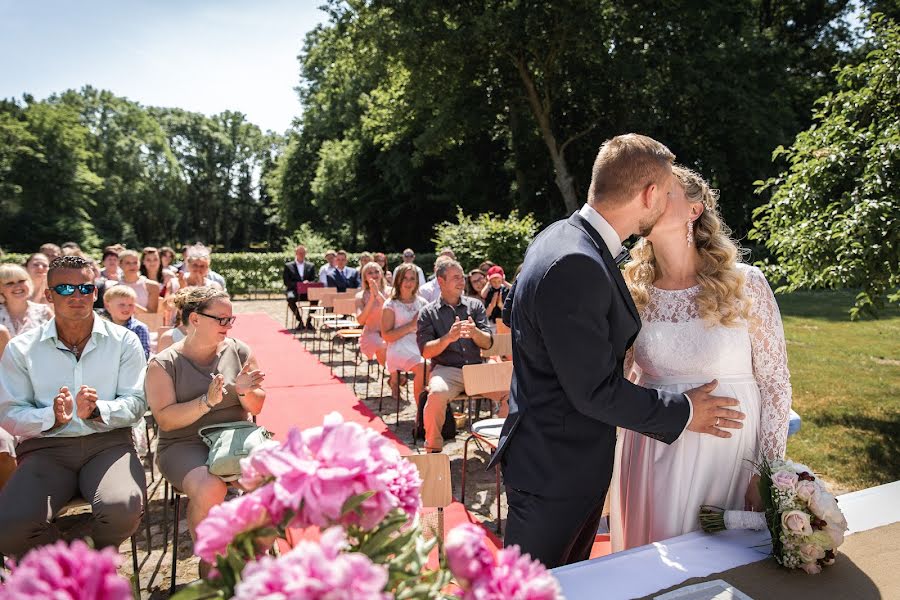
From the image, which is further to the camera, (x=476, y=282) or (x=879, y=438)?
(x=476, y=282)

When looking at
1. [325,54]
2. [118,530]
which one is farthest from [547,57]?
[118,530]

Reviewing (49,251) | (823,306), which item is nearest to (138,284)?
(49,251)

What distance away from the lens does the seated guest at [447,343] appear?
236 inches

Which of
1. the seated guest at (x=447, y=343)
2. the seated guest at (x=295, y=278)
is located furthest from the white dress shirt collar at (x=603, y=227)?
the seated guest at (x=295, y=278)

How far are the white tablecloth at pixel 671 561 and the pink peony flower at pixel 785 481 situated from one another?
0.23 meters

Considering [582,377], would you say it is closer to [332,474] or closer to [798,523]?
[798,523]

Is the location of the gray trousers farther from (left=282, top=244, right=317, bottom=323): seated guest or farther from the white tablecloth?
(left=282, top=244, right=317, bottom=323): seated guest

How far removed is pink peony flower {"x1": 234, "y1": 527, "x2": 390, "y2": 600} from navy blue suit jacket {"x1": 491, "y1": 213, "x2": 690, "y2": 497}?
1288 mm

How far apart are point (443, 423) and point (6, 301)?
406cm

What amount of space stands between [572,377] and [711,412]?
57 centimetres

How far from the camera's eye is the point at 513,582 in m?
0.90

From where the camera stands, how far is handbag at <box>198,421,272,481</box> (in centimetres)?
344

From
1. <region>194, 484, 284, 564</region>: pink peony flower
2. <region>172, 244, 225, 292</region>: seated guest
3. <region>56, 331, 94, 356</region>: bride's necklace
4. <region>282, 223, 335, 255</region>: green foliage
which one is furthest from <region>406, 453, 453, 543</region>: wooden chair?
<region>282, 223, 335, 255</region>: green foliage

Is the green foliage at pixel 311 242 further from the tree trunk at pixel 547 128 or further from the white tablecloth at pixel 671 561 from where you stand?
the white tablecloth at pixel 671 561
